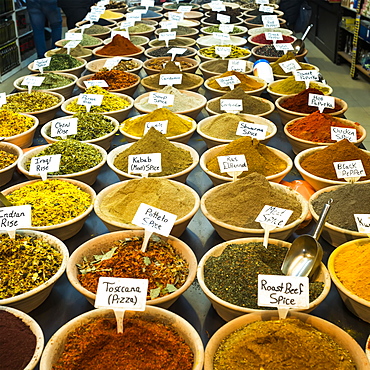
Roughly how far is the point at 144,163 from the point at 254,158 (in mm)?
457

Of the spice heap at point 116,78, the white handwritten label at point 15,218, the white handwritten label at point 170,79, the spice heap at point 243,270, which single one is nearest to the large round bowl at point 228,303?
the spice heap at point 243,270

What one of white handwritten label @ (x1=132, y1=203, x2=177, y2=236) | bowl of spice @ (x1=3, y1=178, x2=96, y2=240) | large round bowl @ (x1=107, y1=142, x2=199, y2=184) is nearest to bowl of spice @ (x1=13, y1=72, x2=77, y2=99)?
large round bowl @ (x1=107, y1=142, x2=199, y2=184)

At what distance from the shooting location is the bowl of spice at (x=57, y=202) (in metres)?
1.64

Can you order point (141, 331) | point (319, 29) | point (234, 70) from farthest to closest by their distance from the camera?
point (319, 29) < point (234, 70) < point (141, 331)

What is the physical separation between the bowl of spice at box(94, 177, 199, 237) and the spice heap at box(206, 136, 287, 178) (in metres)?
0.26

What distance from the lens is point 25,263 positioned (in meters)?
1.43

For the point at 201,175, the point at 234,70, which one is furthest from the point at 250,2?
the point at 201,175

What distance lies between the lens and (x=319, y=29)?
24.1ft

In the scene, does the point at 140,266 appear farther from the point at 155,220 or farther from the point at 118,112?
the point at 118,112

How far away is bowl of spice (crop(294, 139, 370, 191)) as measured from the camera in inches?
73.0

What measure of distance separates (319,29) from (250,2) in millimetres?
2302

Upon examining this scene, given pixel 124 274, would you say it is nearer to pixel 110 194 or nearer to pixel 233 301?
pixel 233 301

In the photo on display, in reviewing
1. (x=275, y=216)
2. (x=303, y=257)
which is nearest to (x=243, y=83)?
(x=275, y=216)

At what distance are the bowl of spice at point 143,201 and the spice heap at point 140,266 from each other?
0.09 m
